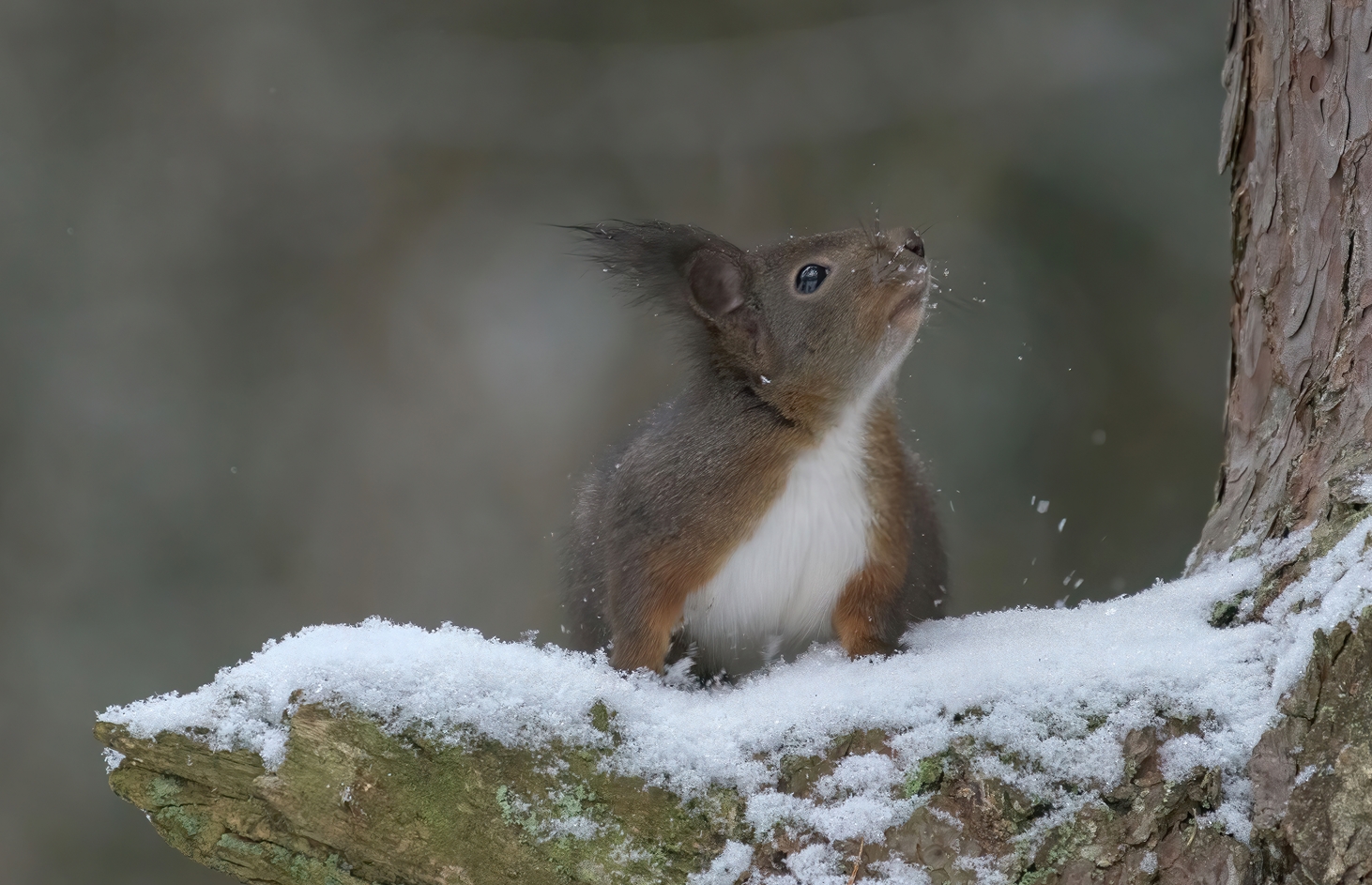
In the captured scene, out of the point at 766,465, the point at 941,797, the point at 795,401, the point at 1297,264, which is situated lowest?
the point at 941,797

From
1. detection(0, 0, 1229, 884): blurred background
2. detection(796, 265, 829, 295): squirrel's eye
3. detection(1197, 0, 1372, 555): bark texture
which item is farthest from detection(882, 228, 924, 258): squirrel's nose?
detection(0, 0, 1229, 884): blurred background

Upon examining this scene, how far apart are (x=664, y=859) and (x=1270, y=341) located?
1412 mm

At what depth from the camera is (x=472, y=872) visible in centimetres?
165

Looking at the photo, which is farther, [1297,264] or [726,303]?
[726,303]

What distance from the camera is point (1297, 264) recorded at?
2.04 m

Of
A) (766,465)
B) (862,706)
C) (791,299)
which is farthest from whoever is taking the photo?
(791,299)

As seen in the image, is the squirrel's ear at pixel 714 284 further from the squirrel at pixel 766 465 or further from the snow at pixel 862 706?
the snow at pixel 862 706

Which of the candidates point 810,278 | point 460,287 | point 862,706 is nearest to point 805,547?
point 862,706

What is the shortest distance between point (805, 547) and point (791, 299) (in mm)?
453

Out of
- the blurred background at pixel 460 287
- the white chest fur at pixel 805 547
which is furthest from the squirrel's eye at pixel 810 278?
the blurred background at pixel 460 287

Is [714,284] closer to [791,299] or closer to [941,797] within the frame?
[791,299]

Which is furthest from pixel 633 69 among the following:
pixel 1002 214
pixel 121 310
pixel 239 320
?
pixel 121 310

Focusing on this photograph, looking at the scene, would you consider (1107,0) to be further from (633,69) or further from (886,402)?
(886,402)

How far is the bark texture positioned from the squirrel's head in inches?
24.9
